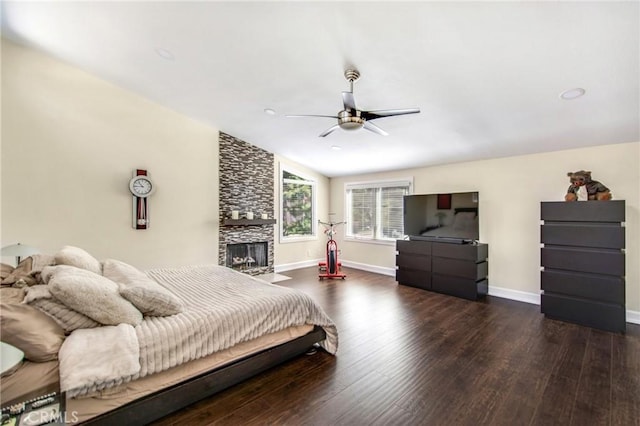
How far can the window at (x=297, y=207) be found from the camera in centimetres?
668

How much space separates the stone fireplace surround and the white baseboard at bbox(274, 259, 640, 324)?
2.54ft

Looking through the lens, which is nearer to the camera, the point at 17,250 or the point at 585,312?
the point at 17,250

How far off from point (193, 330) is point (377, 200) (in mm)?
5236

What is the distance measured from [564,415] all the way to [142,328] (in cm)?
293

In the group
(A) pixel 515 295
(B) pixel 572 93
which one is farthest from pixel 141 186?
(A) pixel 515 295

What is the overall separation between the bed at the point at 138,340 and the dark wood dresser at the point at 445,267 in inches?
119

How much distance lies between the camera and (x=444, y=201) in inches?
194

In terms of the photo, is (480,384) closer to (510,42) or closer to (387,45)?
(510,42)

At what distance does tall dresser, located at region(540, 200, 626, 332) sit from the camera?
3.23m

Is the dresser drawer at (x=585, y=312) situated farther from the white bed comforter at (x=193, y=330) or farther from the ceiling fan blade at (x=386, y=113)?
the ceiling fan blade at (x=386, y=113)

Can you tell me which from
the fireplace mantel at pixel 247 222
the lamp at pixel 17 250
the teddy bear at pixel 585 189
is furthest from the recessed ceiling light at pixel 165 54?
the teddy bear at pixel 585 189

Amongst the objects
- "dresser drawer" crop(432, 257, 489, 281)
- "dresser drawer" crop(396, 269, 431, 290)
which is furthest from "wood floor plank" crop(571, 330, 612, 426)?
"dresser drawer" crop(396, 269, 431, 290)

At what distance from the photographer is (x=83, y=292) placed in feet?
5.79

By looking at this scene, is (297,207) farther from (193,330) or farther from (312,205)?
(193,330)
